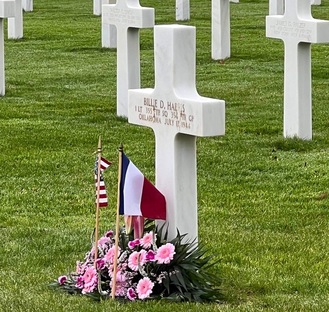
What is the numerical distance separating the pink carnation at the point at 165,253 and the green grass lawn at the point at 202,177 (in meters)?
0.23

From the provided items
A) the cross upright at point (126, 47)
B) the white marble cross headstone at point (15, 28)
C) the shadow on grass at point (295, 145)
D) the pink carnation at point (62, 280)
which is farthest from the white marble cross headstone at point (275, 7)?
the pink carnation at point (62, 280)

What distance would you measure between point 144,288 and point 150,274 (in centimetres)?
10

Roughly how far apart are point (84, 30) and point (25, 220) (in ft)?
45.8

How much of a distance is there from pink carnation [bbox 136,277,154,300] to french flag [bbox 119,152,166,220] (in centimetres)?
36

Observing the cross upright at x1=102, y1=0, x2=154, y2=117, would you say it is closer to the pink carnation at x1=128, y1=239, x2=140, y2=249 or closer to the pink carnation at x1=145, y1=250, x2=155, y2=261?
the pink carnation at x1=128, y1=239, x2=140, y2=249

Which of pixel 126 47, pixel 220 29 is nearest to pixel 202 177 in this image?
pixel 126 47

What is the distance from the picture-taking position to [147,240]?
6.27m

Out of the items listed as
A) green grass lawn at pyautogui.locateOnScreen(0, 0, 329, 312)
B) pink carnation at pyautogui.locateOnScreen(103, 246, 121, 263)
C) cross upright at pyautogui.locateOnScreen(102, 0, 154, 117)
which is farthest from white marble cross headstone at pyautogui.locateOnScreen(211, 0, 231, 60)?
pink carnation at pyautogui.locateOnScreen(103, 246, 121, 263)

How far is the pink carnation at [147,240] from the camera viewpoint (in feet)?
20.5

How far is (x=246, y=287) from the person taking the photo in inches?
256

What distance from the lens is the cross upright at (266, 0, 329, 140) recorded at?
11109mm

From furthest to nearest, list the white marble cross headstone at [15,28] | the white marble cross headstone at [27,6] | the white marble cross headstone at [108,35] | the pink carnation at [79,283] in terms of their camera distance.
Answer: the white marble cross headstone at [27,6]
the white marble cross headstone at [15,28]
the white marble cross headstone at [108,35]
the pink carnation at [79,283]

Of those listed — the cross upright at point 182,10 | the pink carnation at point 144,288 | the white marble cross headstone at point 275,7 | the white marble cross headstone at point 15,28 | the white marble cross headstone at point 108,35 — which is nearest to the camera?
the pink carnation at point 144,288

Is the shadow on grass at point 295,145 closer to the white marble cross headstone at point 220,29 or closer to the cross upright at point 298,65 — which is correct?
the cross upright at point 298,65
